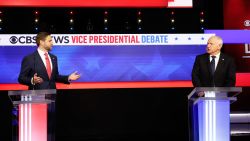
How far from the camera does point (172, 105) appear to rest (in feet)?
22.7

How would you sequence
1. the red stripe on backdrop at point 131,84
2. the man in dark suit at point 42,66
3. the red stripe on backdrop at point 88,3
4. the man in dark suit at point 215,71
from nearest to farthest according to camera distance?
the man in dark suit at point 42,66, the man in dark suit at point 215,71, the red stripe on backdrop at point 131,84, the red stripe on backdrop at point 88,3

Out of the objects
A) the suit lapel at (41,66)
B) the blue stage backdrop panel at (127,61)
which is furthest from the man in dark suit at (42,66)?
the blue stage backdrop panel at (127,61)

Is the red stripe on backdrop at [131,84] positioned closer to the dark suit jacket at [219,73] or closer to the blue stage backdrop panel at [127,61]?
the blue stage backdrop panel at [127,61]

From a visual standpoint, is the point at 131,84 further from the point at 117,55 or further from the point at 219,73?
the point at 219,73

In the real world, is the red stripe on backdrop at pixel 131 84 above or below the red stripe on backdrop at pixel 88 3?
below

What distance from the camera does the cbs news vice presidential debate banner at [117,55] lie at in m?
6.93

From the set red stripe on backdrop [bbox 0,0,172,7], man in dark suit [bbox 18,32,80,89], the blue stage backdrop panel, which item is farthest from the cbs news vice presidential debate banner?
man in dark suit [bbox 18,32,80,89]

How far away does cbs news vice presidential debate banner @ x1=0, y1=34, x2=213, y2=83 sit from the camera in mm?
6930

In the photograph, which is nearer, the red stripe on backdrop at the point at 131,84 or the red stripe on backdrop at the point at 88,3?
the red stripe on backdrop at the point at 131,84

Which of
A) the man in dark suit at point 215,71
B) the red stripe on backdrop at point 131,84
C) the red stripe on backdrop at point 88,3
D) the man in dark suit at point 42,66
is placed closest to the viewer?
the man in dark suit at point 42,66

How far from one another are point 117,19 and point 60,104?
1.49 meters

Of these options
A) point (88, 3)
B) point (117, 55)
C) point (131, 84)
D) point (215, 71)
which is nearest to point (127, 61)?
point (117, 55)

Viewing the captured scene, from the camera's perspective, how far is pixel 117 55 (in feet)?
23.5

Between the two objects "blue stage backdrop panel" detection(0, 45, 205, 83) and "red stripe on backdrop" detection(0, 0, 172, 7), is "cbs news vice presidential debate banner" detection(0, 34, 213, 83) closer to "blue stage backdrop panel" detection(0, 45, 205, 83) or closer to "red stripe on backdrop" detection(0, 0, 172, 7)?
"blue stage backdrop panel" detection(0, 45, 205, 83)
